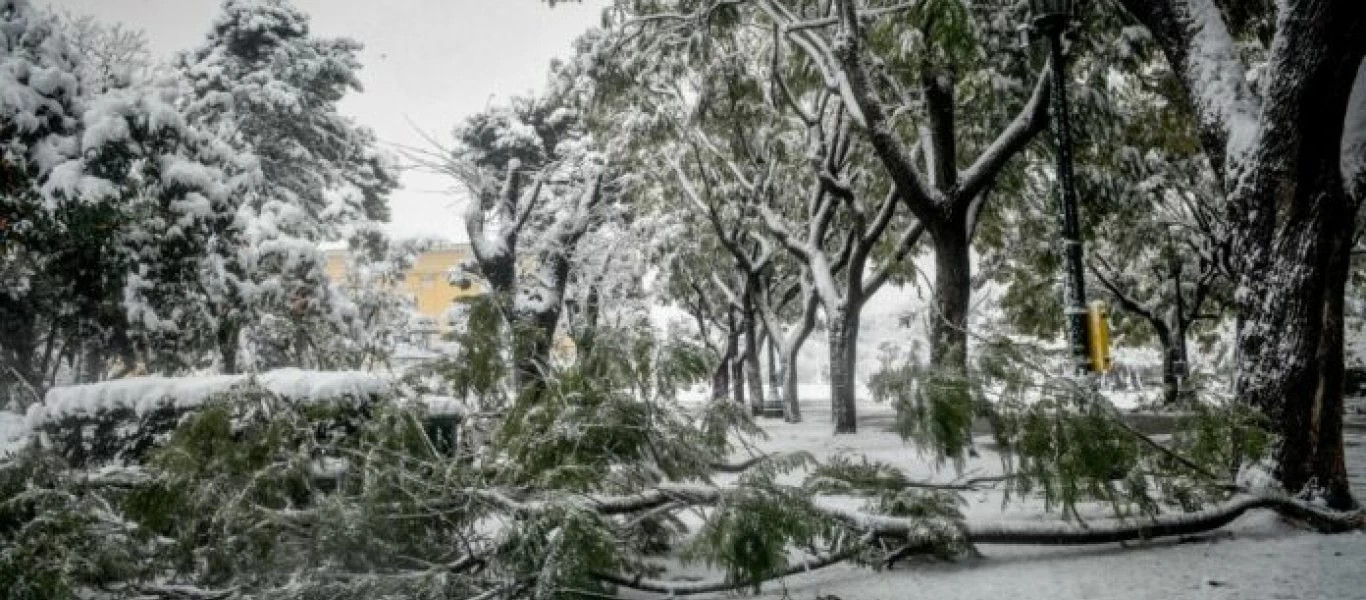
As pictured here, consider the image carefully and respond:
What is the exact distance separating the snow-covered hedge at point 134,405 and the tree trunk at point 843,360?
31.6ft

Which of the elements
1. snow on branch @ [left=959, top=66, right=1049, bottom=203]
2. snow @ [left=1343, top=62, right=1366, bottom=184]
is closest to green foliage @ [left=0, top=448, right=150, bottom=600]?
snow @ [left=1343, top=62, right=1366, bottom=184]

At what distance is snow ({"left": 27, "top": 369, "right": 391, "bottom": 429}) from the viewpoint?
525cm

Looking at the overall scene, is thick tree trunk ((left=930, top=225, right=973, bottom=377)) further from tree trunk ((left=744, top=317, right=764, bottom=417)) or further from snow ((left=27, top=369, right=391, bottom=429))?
tree trunk ((left=744, top=317, right=764, bottom=417))

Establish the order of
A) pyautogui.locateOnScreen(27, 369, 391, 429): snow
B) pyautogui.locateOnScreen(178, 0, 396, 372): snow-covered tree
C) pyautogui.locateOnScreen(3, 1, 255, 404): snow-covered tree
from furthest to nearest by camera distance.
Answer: pyautogui.locateOnScreen(178, 0, 396, 372): snow-covered tree < pyautogui.locateOnScreen(3, 1, 255, 404): snow-covered tree < pyautogui.locateOnScreen(27, 369, 391, 429): snow

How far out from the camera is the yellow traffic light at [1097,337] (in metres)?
5.80

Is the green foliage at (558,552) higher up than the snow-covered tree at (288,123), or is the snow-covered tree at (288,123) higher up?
the snow-covered tree at (288,123)

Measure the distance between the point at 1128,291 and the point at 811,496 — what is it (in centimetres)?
2493

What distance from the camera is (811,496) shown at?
3738 millimetres

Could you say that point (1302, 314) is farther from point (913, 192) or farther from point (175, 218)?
point (175, 218)

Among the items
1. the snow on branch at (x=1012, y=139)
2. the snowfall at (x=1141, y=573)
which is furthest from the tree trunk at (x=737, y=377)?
the snowfall at (x=1141, y=573)

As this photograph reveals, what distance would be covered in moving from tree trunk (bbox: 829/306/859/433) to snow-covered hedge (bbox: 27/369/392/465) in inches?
379

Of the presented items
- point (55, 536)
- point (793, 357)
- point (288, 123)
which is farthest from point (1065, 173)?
point (288, 123)

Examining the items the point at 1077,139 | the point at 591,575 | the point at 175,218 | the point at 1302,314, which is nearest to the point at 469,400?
the point at 591,575

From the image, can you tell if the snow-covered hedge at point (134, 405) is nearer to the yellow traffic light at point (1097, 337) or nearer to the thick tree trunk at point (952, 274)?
the yellow traffic light at point (1097, 337)
